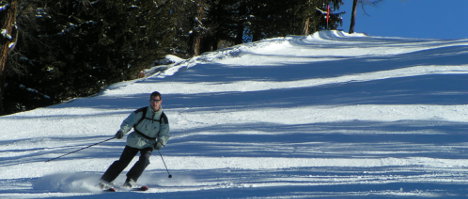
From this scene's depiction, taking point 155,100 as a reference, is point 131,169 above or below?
below

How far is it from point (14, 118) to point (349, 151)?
26.8ft

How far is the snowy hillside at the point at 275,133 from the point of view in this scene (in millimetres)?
6336

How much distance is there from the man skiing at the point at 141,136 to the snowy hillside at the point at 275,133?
0.29m

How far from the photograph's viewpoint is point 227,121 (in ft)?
36.7

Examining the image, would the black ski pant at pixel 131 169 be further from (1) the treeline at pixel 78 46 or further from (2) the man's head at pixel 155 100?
(1) the treeline at pixel 78 46

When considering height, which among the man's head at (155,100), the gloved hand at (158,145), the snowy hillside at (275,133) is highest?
the man's head at (155,100)

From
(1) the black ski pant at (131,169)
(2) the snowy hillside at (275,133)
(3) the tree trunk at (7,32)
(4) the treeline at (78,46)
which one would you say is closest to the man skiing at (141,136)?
(1) the black ski pant at (131,169)

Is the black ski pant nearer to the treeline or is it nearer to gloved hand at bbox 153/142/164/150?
gloved hand at bbox 153/142/164/150

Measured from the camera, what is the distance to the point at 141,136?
22.0ft

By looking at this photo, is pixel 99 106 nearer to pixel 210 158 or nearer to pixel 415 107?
pixel 210 158

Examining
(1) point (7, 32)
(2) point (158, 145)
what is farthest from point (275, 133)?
(1) point (7, 32)

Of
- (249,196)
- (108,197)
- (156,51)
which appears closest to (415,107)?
(249,196)

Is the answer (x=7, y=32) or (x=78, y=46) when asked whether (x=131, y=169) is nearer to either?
(x=7, y=32)

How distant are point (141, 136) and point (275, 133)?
381 centimetres
